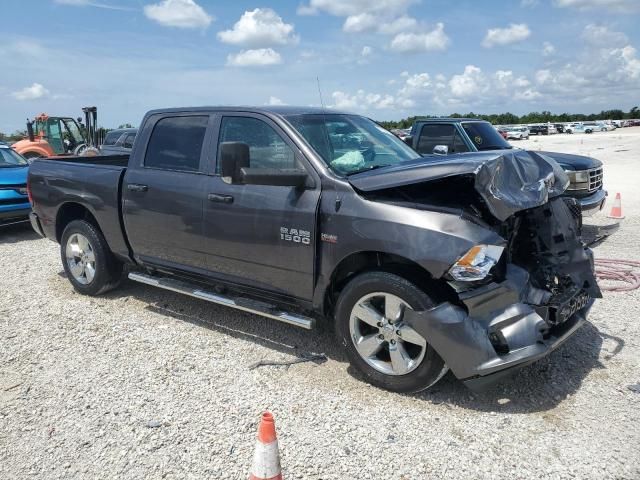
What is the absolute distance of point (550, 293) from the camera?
362 cm

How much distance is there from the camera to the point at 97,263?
18.4 ft

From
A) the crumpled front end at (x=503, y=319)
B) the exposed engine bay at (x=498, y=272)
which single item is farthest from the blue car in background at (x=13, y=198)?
the crumpled front end at (x=503, y=319)

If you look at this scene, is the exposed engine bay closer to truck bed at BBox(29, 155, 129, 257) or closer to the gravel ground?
the gravel ground

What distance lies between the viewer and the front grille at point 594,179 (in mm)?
8477

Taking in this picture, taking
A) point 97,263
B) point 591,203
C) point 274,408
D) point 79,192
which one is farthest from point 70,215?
point 591,203

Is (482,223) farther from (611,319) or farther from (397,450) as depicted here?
(611,319)

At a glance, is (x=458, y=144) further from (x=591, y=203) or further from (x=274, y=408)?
(x=274, y=408)

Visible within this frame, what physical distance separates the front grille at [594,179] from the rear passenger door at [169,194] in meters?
6.53

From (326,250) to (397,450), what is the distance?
143 cm

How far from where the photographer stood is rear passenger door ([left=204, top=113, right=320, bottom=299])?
3.95 metres

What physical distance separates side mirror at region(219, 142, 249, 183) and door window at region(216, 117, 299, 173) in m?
0.45

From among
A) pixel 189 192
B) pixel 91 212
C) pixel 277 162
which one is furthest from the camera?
pixel 91 212

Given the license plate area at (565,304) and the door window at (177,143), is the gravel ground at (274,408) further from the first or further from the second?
the door window at (177,143)

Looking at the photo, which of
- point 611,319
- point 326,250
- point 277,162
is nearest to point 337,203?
point 326,250
